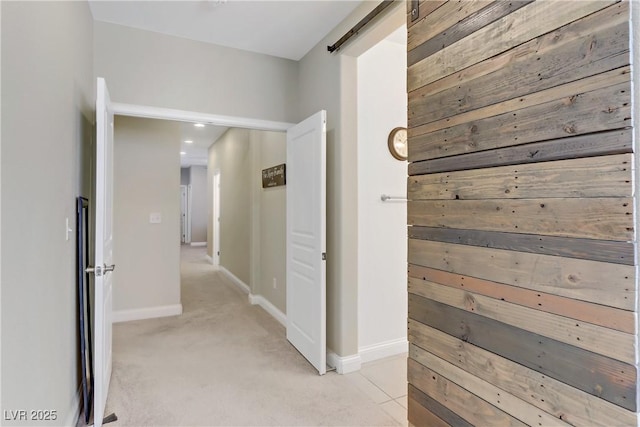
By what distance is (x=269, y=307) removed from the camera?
164 inches

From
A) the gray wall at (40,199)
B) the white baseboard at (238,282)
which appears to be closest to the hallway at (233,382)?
the gray wall at (40,199)

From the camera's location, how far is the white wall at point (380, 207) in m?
2.89

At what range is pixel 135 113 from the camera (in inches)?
107

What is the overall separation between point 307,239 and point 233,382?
3.98 ft

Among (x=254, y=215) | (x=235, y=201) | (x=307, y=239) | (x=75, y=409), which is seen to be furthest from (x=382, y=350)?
(x=235, y=201)

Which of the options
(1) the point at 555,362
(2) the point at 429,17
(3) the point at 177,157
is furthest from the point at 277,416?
(3) the point at 177,157

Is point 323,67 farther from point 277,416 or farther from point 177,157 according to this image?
point 277,416

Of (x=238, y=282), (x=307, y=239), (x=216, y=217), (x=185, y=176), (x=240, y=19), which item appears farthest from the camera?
(x=185, y=176)

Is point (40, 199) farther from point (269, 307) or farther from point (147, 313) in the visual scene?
point (269, 307)

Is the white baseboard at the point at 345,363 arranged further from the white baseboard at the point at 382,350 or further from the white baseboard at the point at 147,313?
the white baseboard at the point at 147,313

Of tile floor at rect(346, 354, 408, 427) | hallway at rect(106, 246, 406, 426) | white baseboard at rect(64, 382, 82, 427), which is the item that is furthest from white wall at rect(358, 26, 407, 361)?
white baseboard at rect(64, 382, 82, 427)

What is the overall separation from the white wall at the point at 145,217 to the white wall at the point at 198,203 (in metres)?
7.15

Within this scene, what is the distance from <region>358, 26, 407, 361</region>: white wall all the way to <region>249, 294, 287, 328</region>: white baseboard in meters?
1.19

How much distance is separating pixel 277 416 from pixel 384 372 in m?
0.97
